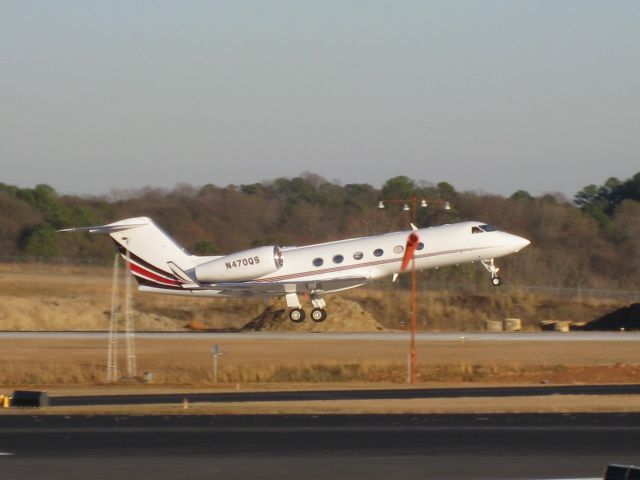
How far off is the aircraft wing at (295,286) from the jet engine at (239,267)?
0.98ft

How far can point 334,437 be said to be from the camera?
784 inches

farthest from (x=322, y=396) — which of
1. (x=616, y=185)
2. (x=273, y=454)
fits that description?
(x=616, y=185)

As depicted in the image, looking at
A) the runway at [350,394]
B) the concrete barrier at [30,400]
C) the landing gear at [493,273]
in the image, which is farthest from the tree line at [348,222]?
the concrete barrier at [30,400]

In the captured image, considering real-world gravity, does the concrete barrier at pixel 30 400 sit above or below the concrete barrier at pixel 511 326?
below

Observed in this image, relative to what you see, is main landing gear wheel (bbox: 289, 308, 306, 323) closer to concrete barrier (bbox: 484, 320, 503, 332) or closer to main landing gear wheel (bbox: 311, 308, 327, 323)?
main landing gear wheel (bbox: 311, 308, 327, 323)

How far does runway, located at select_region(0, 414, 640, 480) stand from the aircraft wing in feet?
85.7

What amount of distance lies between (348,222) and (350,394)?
70877 mm

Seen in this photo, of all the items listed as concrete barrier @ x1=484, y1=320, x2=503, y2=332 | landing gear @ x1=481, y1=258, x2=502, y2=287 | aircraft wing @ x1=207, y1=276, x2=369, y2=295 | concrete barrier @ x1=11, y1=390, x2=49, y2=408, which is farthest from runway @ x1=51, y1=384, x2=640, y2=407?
concrete barrier @ x1=484, y1=320, x2=503, y2=332

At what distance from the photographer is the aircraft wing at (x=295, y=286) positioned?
4966 centimetres

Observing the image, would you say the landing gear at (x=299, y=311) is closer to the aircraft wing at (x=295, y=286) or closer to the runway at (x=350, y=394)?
the aircraft wing at (x=295, y=286)

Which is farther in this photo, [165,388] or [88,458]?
[165,388]

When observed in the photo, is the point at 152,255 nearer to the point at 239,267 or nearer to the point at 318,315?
the point at 239,267

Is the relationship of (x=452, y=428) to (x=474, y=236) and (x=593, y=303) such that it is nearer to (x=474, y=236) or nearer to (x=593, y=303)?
(x=474, y=236)

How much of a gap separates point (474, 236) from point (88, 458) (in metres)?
33.8
